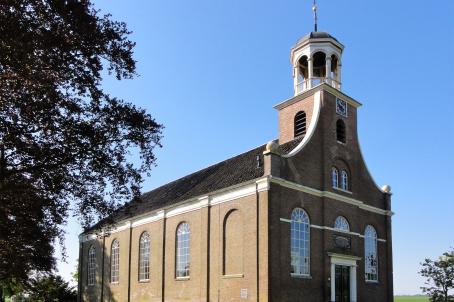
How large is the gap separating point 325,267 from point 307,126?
8.41 metres

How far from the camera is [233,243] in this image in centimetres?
2822

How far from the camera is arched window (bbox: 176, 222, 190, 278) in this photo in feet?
106

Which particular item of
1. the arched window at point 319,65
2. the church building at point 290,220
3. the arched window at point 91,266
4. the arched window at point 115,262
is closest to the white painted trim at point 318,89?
the church building at point 290,220

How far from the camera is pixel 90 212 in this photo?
14.2 m

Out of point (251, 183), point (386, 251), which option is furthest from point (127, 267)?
point (386, 251)

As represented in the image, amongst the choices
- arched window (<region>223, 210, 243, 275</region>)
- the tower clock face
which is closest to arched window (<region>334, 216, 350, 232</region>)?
arched window (<region>223, 210, 243, 275</region>)

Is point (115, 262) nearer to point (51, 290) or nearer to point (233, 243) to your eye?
point (51, 290)

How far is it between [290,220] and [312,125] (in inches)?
245

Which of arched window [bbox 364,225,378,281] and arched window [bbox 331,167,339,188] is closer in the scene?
arched window [bbox 331,167,339,188]

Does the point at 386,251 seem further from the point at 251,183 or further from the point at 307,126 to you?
the point at 251,183

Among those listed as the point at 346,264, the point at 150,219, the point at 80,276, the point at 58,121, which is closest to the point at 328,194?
the point at 346,264

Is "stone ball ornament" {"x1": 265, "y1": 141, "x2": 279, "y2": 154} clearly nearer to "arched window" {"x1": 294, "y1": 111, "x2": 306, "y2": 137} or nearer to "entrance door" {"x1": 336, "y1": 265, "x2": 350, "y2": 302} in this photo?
"arched window" {"x1": 294, "y1": 111, "x2": 306, "y2": 137}

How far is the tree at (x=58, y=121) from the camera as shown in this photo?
438 inches

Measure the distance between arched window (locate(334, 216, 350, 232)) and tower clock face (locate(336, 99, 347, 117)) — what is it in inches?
260
